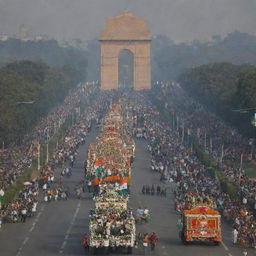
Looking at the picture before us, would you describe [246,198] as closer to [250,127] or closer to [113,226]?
[113,226]

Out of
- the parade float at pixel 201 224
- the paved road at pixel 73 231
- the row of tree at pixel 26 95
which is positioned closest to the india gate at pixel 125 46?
the row of tree at pixel 26 95

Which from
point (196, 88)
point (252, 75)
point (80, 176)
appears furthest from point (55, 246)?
point (196, 88)

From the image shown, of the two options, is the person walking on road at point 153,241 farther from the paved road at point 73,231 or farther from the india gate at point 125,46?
the india gate at point 125,46

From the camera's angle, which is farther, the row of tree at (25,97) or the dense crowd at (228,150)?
the row of tree at (25,97)

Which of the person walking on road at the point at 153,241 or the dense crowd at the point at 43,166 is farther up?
the dense crowd at the point at 43,166

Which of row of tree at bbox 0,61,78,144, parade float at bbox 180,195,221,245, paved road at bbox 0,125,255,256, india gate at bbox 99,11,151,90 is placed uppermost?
india gate at bbox 99,11,151,90

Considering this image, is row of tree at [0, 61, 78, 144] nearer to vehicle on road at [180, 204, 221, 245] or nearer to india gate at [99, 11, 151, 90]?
india gate at [99, 11, 151, 90]

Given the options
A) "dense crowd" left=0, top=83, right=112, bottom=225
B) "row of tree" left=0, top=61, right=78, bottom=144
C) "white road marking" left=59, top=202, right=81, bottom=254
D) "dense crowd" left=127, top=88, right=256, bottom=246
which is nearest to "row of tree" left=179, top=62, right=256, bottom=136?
"dense crowd" left=127, top=88, right=256, bottom=246
